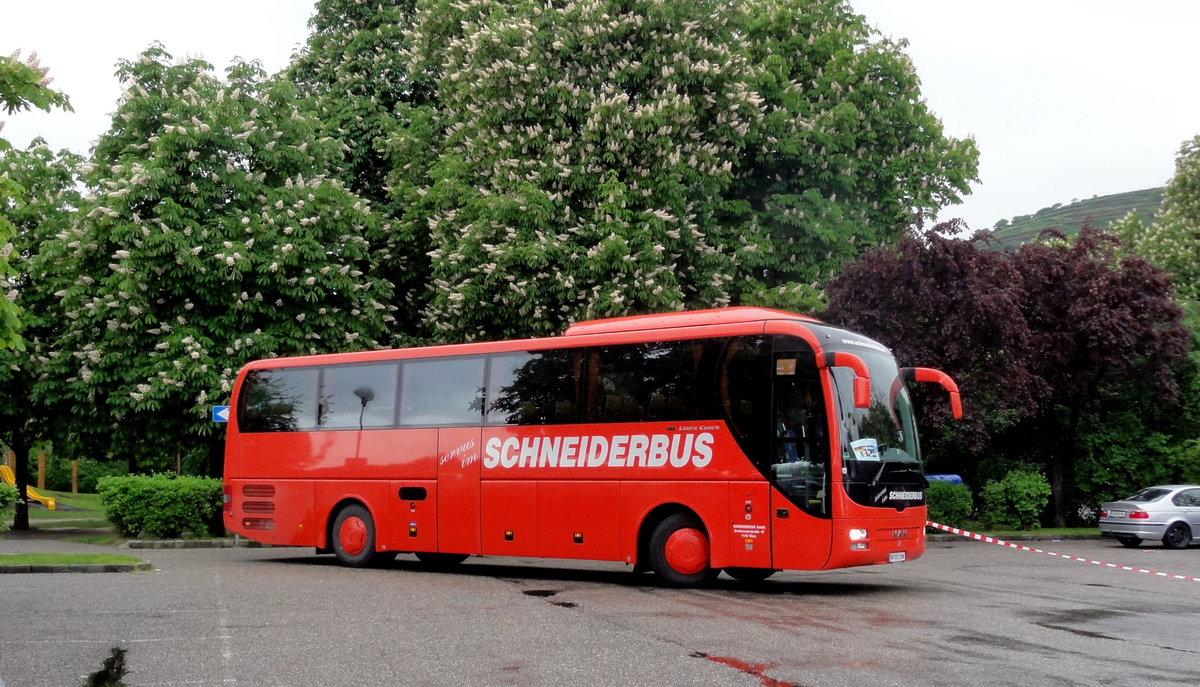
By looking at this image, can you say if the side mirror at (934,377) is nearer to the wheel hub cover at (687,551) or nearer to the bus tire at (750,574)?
the bus tire at (750,574)

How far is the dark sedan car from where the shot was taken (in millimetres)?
25766

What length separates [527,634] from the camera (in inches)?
408

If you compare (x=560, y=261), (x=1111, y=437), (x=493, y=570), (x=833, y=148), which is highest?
(x=833, y=148)

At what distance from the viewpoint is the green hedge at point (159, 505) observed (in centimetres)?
2569

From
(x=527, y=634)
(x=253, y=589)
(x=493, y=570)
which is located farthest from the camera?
(x=493, y=570)

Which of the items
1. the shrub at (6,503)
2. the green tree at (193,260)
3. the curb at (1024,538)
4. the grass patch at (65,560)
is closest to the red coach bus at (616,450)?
the grass patch at (65,560)

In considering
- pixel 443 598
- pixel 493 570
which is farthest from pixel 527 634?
pixel 493 570

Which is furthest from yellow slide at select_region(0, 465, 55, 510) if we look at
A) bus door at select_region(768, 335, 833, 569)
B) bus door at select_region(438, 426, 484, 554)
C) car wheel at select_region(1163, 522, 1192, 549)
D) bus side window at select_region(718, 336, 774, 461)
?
bus door at select_region(768, 335, 833, 569)

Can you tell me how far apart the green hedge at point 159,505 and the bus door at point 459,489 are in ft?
33.4

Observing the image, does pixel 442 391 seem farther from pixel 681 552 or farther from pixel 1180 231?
pixel 1180 231

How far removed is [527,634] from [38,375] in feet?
76.9

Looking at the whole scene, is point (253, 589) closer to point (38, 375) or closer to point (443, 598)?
point (443, 598)

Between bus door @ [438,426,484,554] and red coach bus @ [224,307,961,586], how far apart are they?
0.03 m

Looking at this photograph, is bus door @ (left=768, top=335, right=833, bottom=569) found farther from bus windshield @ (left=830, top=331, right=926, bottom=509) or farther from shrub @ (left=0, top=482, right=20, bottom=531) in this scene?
shrub @ (left=0, top=482, right=20, bottom=531)
